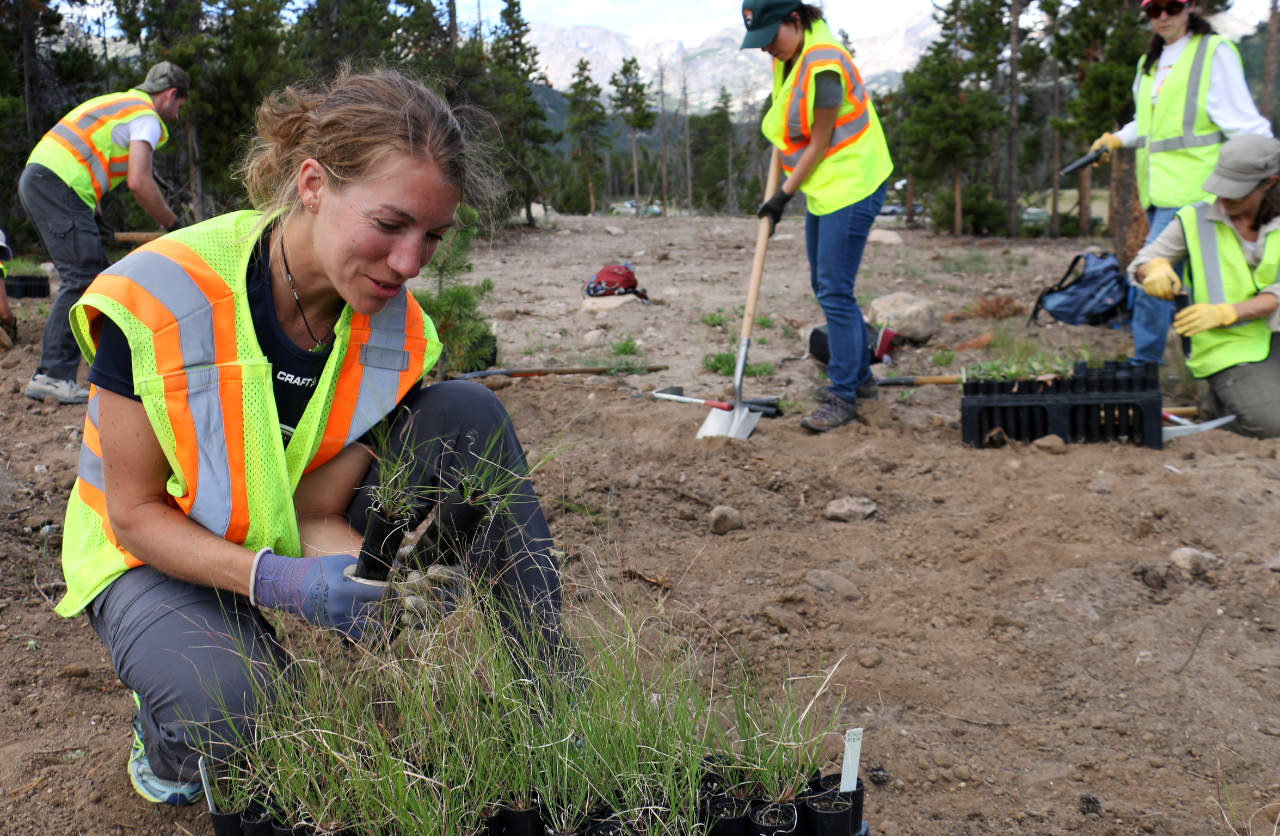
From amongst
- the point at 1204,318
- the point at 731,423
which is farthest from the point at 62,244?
the point at 1204,318

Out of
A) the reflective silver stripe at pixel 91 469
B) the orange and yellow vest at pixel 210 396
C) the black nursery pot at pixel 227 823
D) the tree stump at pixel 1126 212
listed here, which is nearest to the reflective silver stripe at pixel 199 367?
the orange and yellow vest at pixel 210 396

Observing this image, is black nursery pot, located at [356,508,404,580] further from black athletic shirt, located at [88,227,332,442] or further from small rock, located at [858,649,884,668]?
small rock, located at [858,649,884,668]

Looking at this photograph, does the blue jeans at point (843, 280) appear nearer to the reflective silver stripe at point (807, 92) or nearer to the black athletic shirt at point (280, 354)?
the reflective silver stripe at point (807, 92)

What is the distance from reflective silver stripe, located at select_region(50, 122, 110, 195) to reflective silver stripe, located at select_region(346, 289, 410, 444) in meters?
3.63

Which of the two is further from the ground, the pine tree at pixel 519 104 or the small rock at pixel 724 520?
the pine tree at pixel 519 104

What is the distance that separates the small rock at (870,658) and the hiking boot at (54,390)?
397 centimetres

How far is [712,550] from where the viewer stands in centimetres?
305

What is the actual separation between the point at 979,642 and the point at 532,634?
1.31 meters

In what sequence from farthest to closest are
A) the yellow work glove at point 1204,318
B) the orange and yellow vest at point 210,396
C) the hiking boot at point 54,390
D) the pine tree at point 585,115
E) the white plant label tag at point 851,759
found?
the pine tree at point 585,115 → the hiking boot at point 54,390 → the yellow work glove at point 1204,318 → the orange and yellow vest at point 210,396 → the white plant label tag at point 851,759

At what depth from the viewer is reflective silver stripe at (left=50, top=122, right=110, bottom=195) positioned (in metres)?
4.66

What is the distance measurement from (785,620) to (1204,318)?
8.79 ft

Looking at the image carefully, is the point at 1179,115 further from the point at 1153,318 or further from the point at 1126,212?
the point at 1126,212

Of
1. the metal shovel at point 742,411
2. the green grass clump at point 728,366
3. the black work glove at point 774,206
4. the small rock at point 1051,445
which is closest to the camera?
the small rock at point 1051,445

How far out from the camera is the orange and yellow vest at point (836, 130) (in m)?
4.14
